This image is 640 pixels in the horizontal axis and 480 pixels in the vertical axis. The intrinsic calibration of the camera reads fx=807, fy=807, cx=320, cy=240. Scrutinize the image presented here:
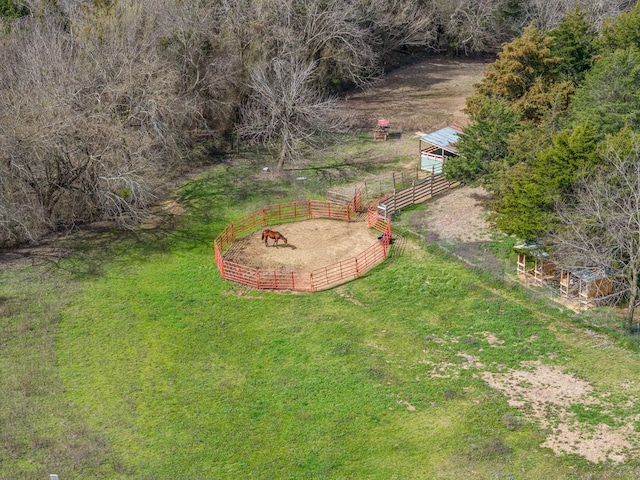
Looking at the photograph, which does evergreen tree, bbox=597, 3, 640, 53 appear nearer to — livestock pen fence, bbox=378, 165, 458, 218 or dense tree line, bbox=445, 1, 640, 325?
dense tree line, bbox=445, 1, 640, 325

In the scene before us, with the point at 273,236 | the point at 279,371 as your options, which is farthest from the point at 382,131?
the point at 279,371

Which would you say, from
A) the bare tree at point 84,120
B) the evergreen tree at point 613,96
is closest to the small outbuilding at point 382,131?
the bare tree at point 84,120

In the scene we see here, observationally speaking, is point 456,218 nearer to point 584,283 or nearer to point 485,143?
point 485,143

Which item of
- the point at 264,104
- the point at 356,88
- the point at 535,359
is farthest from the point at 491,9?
the point at 535,359

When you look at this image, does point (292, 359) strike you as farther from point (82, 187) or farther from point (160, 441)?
point (82, 187)

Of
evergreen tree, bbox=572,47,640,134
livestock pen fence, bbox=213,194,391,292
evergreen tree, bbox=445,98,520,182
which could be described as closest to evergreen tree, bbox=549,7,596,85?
evergreen tree, bbox=572,47,640,134

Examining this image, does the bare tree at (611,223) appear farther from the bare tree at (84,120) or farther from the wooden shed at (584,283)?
the bare tree at (84,120)
